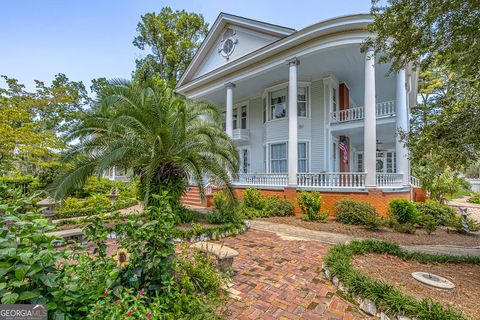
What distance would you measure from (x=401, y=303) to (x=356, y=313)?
57 cm

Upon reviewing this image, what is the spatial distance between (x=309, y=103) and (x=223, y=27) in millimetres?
7489

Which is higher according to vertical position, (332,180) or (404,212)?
(332,180)

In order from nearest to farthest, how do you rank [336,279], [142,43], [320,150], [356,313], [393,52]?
[356,313]
[336,279]
[393,52]
[320,150]
[142,43]

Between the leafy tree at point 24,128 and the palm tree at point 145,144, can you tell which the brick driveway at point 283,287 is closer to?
the palm tree at point 145,144

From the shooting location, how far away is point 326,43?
975 centimetres

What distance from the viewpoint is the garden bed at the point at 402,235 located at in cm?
660

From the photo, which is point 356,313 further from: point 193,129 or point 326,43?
point 326,43

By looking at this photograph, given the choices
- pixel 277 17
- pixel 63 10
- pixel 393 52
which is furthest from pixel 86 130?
pixel 277 17

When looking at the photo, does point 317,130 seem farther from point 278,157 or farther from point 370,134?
point 370,134

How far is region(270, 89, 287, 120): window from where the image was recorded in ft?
44.4

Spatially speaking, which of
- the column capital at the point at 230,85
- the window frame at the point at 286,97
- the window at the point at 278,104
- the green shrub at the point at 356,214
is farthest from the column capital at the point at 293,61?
the green shrub at the point at 356,214

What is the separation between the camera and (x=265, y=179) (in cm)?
1197

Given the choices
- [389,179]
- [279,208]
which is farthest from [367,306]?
[389,179]

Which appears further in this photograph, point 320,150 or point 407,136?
point 320,150
